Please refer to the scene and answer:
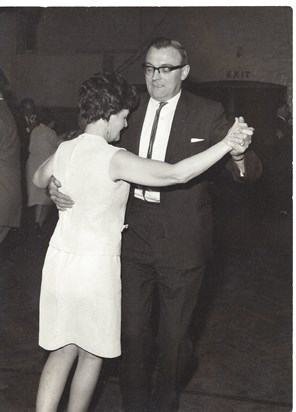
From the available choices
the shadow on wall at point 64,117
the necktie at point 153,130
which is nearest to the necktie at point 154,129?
the necktie at point 153,130

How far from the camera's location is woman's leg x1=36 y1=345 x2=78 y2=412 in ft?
8.93

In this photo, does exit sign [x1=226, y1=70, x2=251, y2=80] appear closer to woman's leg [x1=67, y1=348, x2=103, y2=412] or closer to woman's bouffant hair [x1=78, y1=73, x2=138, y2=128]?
woman's bouffant hair [x1=78, y1=73, x2=138, y2=128]

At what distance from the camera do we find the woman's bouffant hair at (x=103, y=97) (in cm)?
269

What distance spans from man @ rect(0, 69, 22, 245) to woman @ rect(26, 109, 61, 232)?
4.09 meters

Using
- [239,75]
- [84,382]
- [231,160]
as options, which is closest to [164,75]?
[231,160]

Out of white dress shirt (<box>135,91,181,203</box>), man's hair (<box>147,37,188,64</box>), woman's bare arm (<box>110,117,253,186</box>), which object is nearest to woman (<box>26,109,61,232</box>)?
white dress shirt (<box>135,91,181,203</box>)

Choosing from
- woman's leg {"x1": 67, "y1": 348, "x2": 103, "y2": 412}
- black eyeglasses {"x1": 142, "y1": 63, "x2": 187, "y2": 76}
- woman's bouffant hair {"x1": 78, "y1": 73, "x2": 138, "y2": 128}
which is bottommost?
woman's leg {"x1": 67, "y1": 348, "x2": 103, "y2": 412}

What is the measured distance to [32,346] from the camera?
4.42 meters

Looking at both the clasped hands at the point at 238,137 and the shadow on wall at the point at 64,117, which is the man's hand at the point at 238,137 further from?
the shadow on wall at the point at 64,117

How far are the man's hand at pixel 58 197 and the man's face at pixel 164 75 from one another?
0.70 metres

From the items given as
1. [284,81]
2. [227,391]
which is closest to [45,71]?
[284,81]

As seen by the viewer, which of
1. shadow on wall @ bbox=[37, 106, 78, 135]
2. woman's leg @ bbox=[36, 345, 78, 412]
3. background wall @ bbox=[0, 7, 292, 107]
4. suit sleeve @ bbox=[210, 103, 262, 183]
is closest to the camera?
woman's leg @ bbox=[36, 345, 78, 412]

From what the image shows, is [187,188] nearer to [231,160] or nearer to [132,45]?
[231,160]

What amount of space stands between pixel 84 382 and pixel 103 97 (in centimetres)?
131
